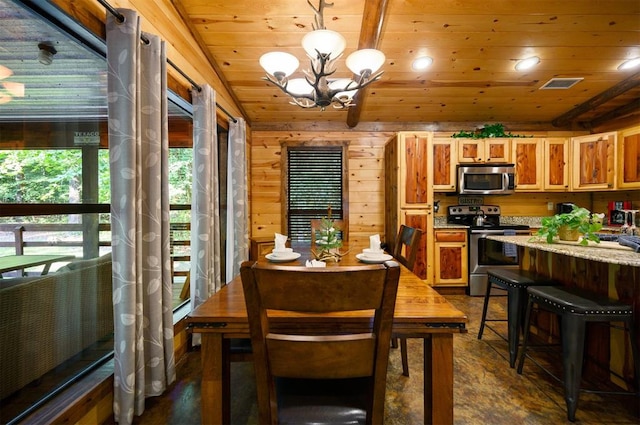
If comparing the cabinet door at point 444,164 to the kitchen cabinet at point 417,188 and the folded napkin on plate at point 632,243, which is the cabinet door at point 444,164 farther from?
the folded napkin on plate at point 632,243

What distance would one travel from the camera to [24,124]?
51.8 inches

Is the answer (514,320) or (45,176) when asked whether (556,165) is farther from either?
(45,176)

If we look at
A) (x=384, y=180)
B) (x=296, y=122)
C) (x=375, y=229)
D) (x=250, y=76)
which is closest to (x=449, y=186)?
(x=384, y=180)

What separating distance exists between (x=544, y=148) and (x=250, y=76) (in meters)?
4.11

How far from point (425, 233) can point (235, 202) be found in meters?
2.53

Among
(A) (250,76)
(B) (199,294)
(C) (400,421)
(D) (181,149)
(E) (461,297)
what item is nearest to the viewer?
(C) (400,421)

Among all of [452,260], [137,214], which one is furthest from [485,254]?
[137,214]

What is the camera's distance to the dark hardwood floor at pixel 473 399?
1599 mm

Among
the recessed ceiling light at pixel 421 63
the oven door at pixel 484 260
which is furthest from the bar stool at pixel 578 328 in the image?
the recessed ceiling light at pixel 421 63

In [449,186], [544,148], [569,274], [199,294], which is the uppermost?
[544,148]

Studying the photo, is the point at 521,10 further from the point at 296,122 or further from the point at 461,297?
the point at 461,297

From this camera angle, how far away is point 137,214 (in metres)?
1.50

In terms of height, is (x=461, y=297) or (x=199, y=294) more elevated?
(x=199, y=294)

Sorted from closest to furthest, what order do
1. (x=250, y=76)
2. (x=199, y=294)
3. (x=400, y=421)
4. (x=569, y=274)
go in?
1. (x=400, y=421)
2. (x=569, y=274)
3. (x=199, y=294)
4. (x=250, y=76)
